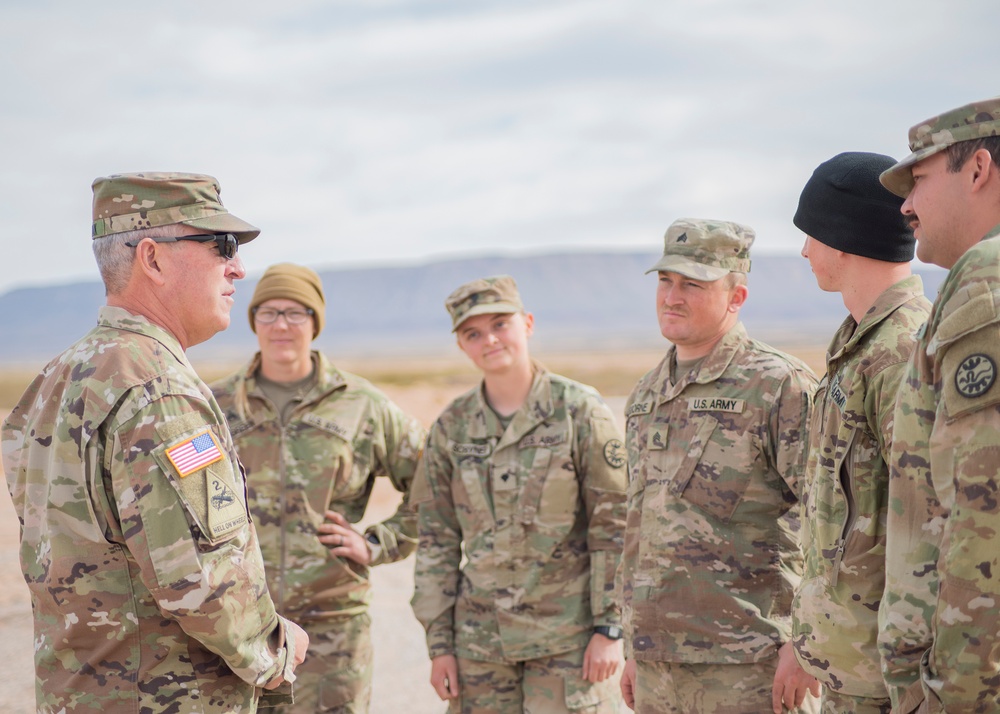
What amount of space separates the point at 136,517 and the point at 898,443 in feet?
6.85

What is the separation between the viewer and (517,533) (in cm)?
431

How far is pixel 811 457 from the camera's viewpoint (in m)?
2.95

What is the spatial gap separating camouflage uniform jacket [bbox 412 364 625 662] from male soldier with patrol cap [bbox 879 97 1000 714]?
219 cm

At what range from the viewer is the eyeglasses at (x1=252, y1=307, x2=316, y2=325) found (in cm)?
484

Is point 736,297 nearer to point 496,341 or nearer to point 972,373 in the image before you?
point 496,341

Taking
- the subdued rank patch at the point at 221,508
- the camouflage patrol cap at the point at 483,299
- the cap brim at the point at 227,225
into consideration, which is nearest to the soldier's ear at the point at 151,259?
the cap brim at the point at 227,225

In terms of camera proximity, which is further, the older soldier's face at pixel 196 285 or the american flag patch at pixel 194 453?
the older soldier's face at pixel 196 285

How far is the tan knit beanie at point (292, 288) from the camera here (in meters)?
4.87

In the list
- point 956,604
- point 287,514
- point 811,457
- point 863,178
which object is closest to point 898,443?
point 956,604

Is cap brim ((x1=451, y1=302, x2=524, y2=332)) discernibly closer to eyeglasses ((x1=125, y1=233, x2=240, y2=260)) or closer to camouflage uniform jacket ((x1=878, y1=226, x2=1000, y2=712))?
eyeglasses ((x1=125, y1=233, x2=240, y2=260))

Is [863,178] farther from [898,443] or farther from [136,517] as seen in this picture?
[136,517]

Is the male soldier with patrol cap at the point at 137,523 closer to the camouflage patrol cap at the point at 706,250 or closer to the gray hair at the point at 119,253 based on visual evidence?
the gray hair at the point at 119,253

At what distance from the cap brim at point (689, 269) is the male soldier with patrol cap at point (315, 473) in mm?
1823

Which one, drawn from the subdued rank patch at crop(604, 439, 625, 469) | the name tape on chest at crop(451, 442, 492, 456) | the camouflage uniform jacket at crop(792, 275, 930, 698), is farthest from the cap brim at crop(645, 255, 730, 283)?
the name tape on chest at crop(451, 442, 492, 456)
